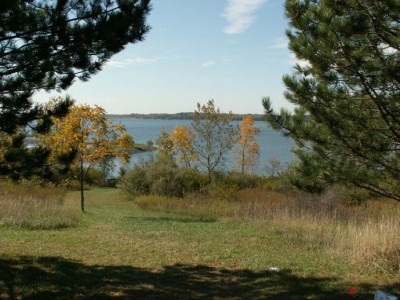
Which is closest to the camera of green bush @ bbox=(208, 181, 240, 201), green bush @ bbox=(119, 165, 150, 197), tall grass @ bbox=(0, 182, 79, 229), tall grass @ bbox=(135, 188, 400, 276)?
tall grass @ bbox=(135, 188, 400, 276)

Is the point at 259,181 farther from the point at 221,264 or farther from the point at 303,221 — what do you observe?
the point at 221,264

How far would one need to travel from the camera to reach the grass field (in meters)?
5.83

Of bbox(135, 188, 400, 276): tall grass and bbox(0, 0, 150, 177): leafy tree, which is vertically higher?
bbox(0, 0, 150, 177): leafy tree

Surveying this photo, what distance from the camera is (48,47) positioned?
5.85m

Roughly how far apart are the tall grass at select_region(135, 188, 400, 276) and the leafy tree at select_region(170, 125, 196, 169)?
13.8 meters

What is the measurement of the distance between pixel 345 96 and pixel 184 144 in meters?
28.0

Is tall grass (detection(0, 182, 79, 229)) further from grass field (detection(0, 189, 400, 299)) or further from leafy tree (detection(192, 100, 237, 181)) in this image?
leafy tree (detection(192, 100, 237, 181))

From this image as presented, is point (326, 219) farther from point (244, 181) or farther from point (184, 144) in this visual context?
A: point (184, 144)

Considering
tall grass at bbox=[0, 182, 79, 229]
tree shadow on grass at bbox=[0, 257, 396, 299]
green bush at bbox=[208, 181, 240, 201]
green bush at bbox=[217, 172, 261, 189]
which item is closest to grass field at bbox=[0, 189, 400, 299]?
tree shadow on grass at bbox=[0, 257, 396, 299]

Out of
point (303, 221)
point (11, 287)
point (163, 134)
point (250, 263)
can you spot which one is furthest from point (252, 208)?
point (163, 134)

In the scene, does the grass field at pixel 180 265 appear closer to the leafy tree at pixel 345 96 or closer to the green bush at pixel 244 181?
the leafy tree at pixel 345 96

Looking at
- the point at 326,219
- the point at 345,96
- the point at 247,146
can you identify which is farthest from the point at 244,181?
the point at 345,96

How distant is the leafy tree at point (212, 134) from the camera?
113 ft

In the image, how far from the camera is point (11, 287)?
5.75 meters
